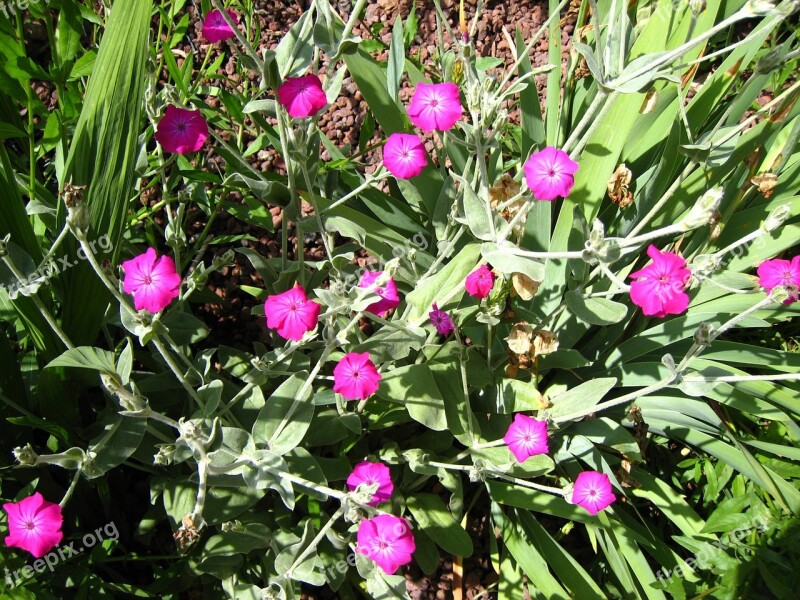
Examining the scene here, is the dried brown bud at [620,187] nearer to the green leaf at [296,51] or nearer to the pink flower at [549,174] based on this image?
the pink flower at [549,174]

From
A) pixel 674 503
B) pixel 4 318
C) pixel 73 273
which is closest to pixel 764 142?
pixel 674 503

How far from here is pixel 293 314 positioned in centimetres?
110

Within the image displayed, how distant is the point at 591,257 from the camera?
1.05 meters

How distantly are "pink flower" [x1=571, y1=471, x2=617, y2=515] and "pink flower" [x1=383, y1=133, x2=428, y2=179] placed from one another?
2.06 ft

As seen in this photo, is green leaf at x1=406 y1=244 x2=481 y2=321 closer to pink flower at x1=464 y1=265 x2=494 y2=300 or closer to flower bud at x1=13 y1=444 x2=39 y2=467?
pink flower at x1=464 y1=265 x2=494 y2=300

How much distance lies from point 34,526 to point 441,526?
0.78 meters

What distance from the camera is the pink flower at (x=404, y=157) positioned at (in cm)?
119

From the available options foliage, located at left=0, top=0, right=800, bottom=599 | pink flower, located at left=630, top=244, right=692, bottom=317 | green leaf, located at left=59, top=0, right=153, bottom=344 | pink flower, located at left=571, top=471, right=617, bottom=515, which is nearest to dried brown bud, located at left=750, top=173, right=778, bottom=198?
foliage, located at left=0, top=0, right=800, bottom=599

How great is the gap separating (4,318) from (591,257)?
112 cm

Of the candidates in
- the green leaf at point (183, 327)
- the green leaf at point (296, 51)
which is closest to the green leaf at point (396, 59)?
the green leaf at point (296, 51)

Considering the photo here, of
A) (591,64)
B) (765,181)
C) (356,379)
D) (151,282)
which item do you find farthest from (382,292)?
A: (765,181)

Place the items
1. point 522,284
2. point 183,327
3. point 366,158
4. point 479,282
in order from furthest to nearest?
point 366,158 → point 183,327 → point 522,284 → point 479,282

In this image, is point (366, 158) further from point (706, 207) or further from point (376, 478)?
point (706, 207)

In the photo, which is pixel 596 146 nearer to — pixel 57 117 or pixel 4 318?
pixel 57 117
